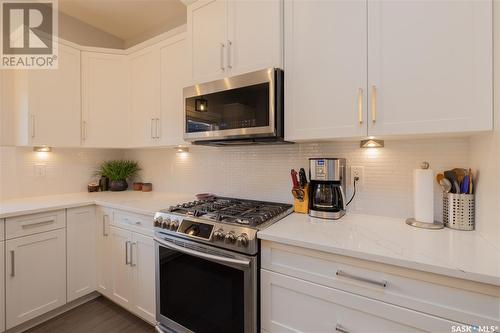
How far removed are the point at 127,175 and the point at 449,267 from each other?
9.30ft

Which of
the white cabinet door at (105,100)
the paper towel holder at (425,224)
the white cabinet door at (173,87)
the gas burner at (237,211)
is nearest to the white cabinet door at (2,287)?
the white cabinet door at (105,100)

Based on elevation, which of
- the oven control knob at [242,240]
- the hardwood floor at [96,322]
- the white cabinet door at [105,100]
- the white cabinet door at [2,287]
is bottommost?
the hardwood floor at [96,322]

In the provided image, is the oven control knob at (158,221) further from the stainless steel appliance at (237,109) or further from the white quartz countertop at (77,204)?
the stainless steel appliance at (237,109)

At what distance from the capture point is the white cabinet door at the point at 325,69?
1.22 m

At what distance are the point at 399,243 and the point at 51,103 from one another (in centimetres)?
279

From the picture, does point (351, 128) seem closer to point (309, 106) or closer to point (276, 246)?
point (309, 106)

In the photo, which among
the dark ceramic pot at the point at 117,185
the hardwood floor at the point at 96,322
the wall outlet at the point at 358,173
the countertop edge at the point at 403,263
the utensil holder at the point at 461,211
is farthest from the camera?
the dark ceramic pot at the point at 117,185

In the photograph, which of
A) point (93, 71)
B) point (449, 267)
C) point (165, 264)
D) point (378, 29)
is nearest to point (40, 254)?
point (165, 264)

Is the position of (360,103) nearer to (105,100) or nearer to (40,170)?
(105,100)

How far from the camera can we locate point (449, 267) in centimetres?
80

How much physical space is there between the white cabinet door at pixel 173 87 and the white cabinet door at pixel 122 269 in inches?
33.5

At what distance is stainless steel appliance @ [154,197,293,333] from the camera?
121cm

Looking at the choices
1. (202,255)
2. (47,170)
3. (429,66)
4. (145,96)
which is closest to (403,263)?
(429,66)

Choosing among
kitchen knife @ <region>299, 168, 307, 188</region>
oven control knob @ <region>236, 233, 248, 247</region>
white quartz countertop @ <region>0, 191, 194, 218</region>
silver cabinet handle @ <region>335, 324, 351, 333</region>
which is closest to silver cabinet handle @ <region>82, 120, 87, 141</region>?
white quartz countertop @ <region>0, 191, 194, 218</region>
